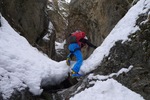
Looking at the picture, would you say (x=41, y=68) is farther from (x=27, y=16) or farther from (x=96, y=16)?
(x=27, y=16)

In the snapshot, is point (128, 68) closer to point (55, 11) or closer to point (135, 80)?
point (135, 80)

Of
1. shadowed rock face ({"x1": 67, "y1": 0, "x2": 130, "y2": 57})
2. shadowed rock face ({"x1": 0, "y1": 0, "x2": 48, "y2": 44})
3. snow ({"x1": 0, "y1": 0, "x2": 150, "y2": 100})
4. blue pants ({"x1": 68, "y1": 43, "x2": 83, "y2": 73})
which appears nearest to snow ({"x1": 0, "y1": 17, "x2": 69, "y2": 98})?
snow ({"x1": 0, "y1": 0, "x2": 150, "y2": 100})

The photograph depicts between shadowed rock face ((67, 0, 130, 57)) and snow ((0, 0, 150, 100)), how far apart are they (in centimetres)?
473

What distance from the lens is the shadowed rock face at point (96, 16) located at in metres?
15.3

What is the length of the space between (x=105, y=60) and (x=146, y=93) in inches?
108

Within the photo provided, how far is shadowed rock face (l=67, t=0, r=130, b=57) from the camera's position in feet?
50.3

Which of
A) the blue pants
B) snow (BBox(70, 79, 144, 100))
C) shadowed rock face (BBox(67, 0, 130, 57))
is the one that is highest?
shadowed rock face (BBox(67, 0, 130, 57))

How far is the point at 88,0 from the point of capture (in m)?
19.8

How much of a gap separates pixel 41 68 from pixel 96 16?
919 cm

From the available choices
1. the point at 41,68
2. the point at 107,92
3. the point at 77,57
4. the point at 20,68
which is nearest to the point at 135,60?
the point at 107,92

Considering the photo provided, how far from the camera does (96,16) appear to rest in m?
18.3

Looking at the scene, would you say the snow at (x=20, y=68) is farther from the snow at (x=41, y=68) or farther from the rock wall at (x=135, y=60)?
the rock wall at (x=135, y=60)

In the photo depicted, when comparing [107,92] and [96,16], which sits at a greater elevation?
[96,16]

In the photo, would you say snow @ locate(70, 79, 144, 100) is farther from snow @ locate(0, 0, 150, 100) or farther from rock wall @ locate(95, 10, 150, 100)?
rock wall @ locate(95, 10, 150, 100)
